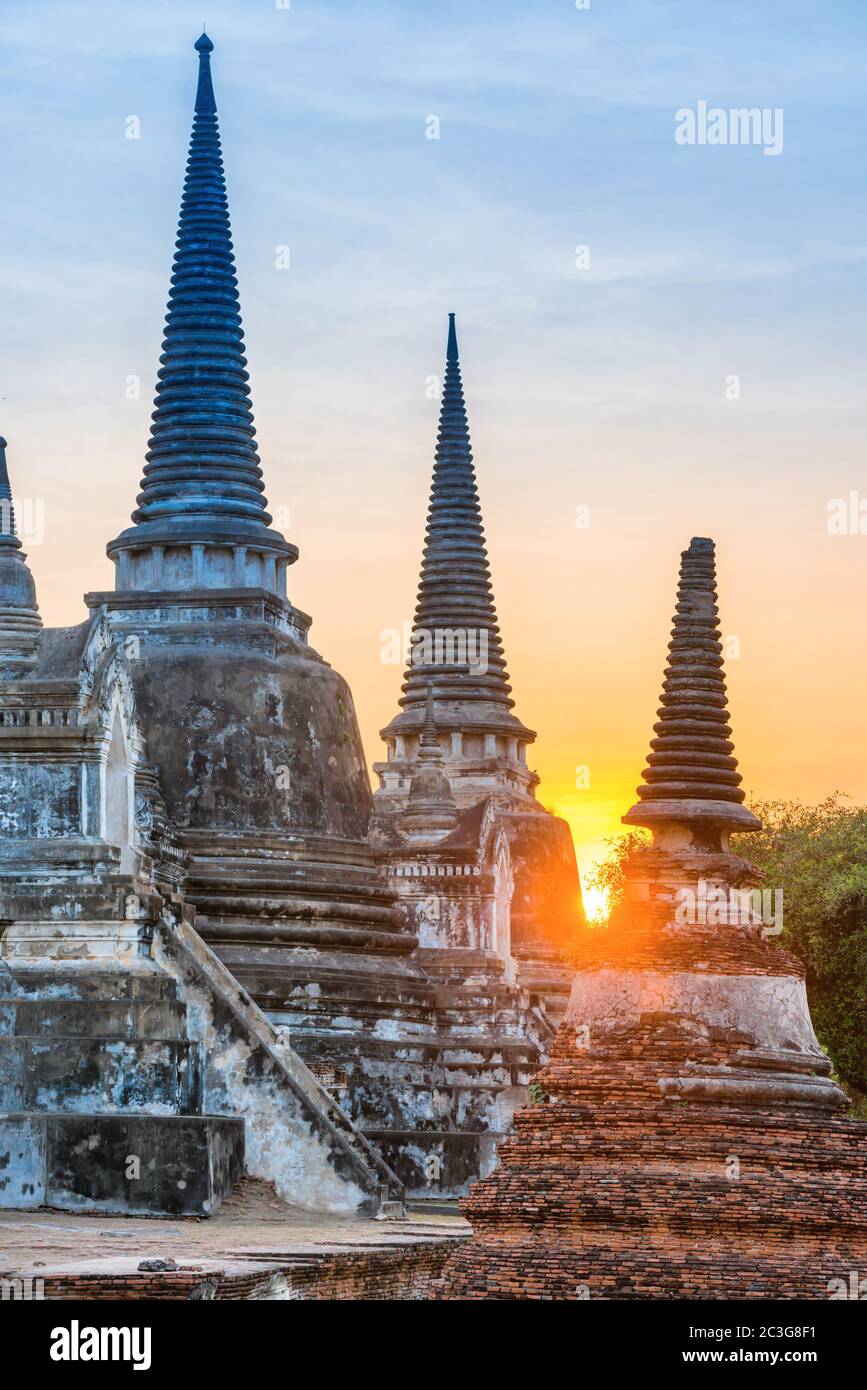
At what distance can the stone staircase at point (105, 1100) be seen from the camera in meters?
26.8

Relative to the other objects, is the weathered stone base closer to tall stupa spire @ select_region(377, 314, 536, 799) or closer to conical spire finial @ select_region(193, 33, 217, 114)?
conical spire finial @ select_region(193, 33, 217, 114)

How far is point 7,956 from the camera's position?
28422mm

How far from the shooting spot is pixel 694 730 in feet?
81.4

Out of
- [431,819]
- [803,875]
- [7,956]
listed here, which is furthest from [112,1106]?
[803,875]

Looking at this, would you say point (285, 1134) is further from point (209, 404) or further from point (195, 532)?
point (209, 404)

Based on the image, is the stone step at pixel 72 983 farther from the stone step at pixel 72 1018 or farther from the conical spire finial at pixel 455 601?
the conical spire finial at pixel 455 601

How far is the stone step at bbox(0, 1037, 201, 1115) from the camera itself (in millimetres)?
27531

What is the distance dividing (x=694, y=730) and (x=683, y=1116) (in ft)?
13.7
